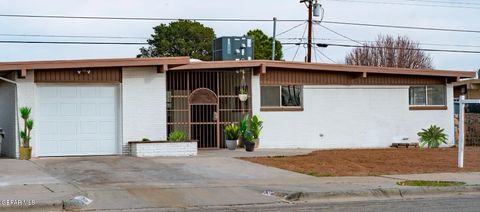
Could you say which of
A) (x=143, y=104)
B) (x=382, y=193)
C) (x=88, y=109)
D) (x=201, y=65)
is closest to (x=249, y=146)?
(x=201, y=65)

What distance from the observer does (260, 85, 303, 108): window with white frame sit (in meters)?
24.9

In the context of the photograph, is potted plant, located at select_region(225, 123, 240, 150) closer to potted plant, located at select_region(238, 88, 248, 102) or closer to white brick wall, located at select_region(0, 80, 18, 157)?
potted plant, located at select_region(238, 88, 248, 102)

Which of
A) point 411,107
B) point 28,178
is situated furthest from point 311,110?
point 28,178

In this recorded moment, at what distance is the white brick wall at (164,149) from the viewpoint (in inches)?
820

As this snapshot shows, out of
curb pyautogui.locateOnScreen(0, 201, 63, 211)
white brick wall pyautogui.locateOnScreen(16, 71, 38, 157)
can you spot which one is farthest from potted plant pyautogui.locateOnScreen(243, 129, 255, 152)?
curb pyautogui.locateOnScreen(0, 201, 63, 211)

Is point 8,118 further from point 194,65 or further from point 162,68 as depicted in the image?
point 194,65

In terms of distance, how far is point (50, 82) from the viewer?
20672mm

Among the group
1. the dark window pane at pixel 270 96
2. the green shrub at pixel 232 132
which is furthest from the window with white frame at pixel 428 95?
the green shrub at pixel 232 132

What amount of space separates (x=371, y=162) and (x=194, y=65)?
7.06 metres

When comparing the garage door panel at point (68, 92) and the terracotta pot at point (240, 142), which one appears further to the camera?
the terracotta pot at point (240, 142)

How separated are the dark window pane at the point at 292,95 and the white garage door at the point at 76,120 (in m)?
6.75

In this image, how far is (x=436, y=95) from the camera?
27.6 metres

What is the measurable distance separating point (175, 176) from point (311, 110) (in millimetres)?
10533

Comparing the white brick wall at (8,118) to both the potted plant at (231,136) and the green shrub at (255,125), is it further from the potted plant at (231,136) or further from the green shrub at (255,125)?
the green shrub at (255,125)
